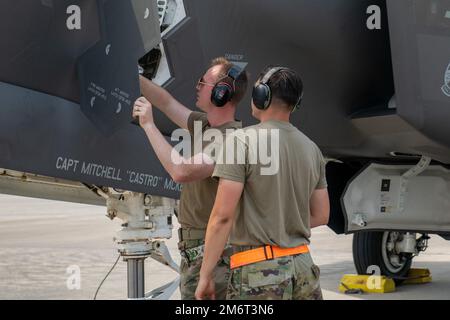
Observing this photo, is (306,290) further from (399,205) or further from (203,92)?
(399,205)

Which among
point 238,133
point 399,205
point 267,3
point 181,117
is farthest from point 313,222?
point 399,205

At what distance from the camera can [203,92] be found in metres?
3.77

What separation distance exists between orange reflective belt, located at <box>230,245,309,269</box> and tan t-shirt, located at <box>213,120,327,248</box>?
25 millimetres

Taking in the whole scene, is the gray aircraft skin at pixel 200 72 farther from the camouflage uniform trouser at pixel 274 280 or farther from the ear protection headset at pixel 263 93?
the camouflage uniform trouser at pixel 274 280

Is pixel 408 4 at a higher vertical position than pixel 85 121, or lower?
higher

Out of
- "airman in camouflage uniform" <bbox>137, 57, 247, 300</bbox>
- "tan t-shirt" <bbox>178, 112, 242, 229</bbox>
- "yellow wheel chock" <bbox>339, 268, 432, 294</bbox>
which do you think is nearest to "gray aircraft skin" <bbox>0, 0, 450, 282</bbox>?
"airman in camouflage uniform" <bbox>137, 57, 247, 300</bbox>

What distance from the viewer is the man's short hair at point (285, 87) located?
332 centimetres

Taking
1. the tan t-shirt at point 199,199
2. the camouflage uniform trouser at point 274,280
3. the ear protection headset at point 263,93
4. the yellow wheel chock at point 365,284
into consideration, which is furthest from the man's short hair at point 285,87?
the yellow wheel chock at point 365,284

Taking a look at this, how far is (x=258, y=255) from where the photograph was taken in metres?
3.25

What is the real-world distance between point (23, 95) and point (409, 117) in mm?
2959

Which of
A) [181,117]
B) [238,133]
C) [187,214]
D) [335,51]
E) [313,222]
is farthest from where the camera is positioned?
[335,51]

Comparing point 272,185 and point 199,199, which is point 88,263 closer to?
point 199,199

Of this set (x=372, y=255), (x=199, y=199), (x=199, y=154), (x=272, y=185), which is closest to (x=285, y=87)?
(x=272, y=185)

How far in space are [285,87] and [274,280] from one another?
763 mm
